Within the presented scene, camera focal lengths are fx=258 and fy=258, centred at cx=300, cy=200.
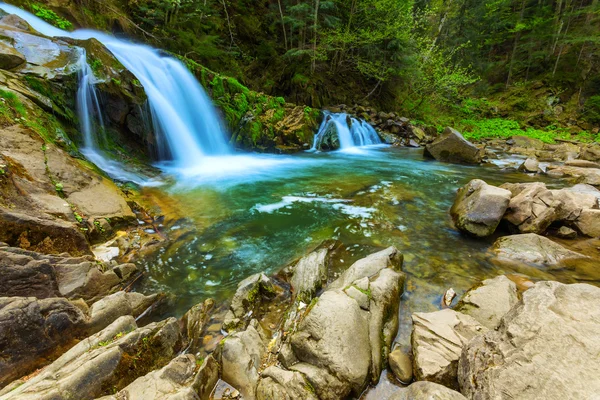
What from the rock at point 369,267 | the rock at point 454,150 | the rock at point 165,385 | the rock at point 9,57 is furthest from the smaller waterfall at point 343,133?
the rock at point 165,385

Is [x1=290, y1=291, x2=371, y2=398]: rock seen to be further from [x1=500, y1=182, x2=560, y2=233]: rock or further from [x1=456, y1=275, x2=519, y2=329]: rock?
[x1=500, y1=182, x2=560, y2=233]: rock

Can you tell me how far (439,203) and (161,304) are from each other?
6861mm

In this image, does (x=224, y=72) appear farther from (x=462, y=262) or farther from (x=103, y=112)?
(x=462, y=262)

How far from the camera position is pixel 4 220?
2.99 meters

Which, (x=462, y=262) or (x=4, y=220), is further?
(x=462, y=262)

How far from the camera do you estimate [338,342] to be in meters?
2.25

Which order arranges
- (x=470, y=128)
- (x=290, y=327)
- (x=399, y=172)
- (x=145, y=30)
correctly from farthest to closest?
1. (x=470, y=128)
2. (x=145, y=30)
3. (x=399, y=172)
4. (x=290, y=327)

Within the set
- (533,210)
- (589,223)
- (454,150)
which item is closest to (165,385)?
(533,210)

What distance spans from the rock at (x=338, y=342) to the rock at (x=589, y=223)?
5.53 meters

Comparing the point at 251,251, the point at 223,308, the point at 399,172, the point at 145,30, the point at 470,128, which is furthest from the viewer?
the point at 470,128

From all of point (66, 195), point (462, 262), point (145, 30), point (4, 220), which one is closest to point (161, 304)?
point (4, 220)

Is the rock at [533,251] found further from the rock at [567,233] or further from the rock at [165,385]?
the rock at [165,385]

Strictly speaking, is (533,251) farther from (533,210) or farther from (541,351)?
(541,351)

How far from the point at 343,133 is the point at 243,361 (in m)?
14.8
